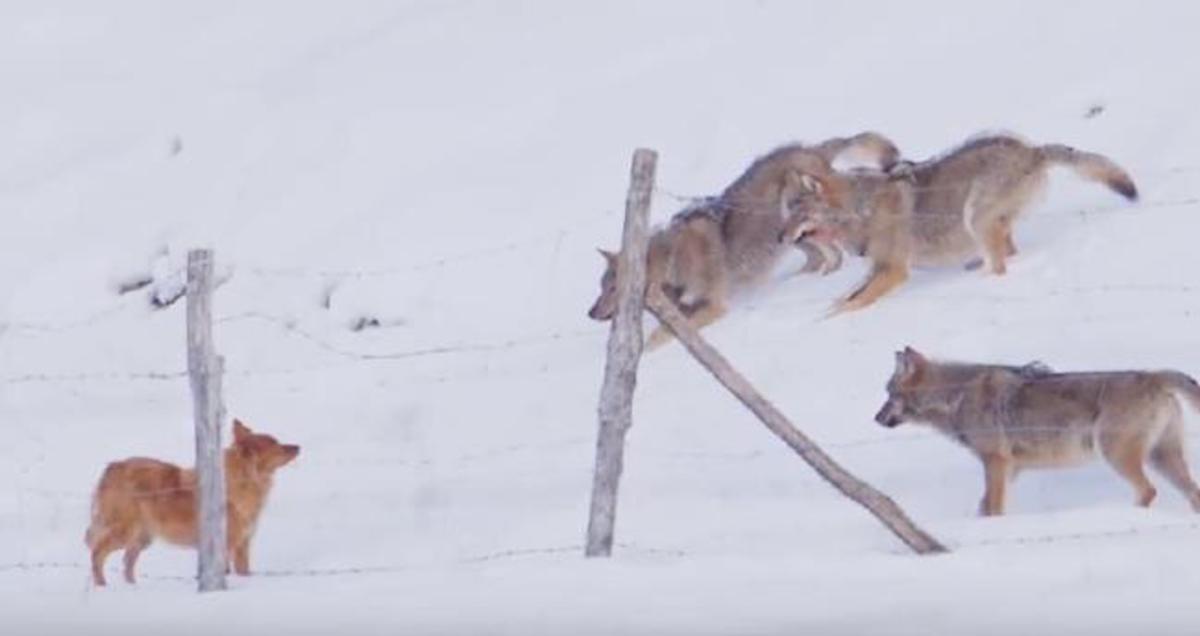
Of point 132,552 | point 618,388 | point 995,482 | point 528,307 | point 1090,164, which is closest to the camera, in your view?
point 618,388

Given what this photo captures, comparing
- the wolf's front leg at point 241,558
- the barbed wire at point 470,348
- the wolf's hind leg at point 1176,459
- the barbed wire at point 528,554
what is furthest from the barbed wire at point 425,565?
the barbed wire at point 470,348

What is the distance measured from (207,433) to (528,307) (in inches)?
207

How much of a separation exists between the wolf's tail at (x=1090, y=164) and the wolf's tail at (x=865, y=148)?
1449mm

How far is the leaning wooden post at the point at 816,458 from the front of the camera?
1239 centimetres

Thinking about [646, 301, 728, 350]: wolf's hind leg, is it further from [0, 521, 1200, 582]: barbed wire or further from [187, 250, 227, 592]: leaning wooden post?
[187, 250, 227, 592]: leaning wooden post

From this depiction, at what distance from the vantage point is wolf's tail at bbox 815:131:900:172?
694 inches

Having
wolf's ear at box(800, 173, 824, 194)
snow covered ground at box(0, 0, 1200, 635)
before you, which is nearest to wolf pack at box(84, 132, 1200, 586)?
wolf's ear at box(800, 173, 824, 194)

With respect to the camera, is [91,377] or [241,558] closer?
[241,558]

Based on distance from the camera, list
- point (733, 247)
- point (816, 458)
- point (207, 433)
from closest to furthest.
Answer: point (816, 458) < point (207, 433) < point (733, 247)

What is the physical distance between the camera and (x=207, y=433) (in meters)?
12.9

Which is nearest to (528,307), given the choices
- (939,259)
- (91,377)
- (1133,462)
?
(939,259)

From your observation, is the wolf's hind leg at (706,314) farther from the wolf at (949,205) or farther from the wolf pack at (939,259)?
the wolf at (949,205)

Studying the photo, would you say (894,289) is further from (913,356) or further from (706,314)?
(913,356)

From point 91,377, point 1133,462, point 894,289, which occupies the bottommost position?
point 1133,462
